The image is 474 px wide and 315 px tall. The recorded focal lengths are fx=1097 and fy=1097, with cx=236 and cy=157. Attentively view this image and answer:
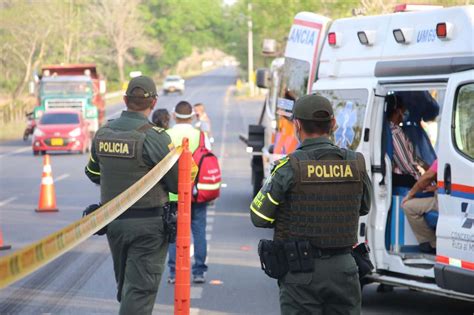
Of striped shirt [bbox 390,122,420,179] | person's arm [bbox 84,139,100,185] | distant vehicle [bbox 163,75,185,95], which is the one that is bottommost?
distant vehicle [bbox 163,75,185,95]

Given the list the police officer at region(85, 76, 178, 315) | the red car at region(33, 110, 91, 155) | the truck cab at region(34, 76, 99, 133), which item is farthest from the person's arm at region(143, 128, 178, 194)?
the truck cab at region(34, 76, 99, 133)

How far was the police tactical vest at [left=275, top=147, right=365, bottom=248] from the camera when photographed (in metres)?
5.77

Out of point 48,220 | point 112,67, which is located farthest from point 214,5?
point 48,220

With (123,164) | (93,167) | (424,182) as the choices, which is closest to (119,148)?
(123,164)

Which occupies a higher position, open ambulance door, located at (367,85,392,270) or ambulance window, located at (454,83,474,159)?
ambulance window, located at (454,83,474,159)

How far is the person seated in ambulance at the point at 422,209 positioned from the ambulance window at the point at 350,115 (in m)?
0.66

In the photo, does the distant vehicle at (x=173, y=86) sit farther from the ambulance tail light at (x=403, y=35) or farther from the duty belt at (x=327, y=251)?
the duty belt at (x=327, y=251)

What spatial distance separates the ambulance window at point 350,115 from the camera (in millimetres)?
9461

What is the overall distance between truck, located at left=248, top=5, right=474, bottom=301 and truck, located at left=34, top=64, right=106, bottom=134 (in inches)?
1059

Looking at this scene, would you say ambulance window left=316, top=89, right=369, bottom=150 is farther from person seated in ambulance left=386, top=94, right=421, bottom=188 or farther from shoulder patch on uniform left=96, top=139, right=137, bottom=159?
shoulder patch on uniform left=96, top=139, right=137, bottom=159

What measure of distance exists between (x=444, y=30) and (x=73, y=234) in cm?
428

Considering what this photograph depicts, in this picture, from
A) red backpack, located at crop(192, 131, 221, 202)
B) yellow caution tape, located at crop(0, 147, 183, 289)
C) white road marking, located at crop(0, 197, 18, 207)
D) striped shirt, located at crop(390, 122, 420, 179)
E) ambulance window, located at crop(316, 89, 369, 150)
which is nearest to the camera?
yellow caution tape, located at crop(0, 147, 183, 289)

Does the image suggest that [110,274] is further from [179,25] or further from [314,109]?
[179,25]

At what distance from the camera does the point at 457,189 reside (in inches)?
320
